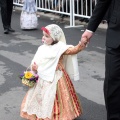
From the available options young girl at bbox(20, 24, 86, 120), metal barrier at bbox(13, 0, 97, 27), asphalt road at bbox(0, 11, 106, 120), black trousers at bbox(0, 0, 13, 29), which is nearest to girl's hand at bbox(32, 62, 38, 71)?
young girl at bbox(20, 24, 86, 120)

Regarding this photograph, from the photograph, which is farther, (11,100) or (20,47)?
(20,47)

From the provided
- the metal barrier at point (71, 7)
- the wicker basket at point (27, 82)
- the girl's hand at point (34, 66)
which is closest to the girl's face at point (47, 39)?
the girl's hand at point (34, 66)

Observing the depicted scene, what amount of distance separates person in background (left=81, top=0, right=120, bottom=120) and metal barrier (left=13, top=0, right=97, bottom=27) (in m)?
6.33

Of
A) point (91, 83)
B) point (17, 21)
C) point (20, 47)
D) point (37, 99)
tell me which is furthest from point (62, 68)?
point (17, 21)

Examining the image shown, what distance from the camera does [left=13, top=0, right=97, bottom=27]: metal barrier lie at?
32.0 feet

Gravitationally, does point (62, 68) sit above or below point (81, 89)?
above

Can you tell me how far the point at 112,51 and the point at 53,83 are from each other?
82 centimetres

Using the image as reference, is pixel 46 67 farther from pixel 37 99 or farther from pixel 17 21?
pixel 17 21

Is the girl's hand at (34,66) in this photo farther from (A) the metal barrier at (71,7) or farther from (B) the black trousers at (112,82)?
(A) the metal barrier at (71,7)

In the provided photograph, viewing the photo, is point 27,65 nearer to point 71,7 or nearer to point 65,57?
point 65,57

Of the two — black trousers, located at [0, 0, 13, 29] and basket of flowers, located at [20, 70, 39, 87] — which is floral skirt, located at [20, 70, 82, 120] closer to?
basket of flowers, located at [20, 70, 39, 87]

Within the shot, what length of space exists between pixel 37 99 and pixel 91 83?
154 centimetres

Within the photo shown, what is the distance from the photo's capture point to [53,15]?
1176 cm

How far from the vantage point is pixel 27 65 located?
619cm
